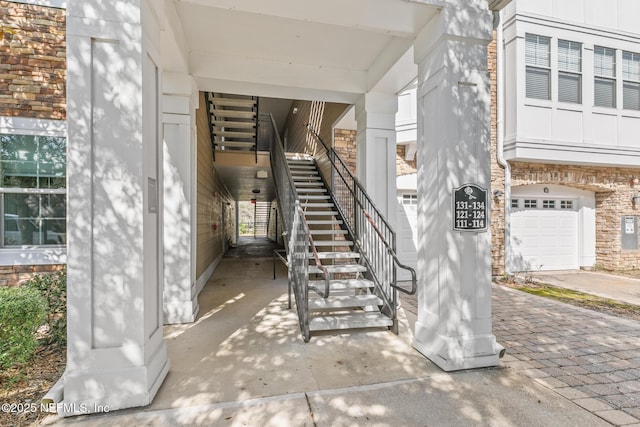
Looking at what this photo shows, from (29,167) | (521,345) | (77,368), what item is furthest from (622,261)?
(29,167)

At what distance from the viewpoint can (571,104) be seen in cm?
715

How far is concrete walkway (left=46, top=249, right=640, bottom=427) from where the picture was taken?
7.02ft

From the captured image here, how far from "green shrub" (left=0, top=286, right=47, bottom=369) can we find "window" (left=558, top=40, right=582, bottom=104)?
963 centimetres

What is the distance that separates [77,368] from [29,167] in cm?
313

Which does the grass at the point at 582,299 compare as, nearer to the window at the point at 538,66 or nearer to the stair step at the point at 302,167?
the window at the point at 538,66

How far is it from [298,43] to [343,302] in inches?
129

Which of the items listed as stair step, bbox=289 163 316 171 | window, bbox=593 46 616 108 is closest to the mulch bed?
stair step, bbox=289 163 316 171

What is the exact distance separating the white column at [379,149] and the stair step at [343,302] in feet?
4.18

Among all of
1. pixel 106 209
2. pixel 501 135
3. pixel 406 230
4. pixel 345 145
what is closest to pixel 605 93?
pixel 501 135

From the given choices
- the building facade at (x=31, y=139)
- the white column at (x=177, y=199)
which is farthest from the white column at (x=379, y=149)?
the building facade at (x=31, y=139)

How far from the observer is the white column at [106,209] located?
2.21 m

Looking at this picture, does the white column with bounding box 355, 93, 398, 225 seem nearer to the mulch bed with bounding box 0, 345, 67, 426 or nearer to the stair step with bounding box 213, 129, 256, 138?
the stair step with bounding box 213, 129, 256, 138

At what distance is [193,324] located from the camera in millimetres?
3912

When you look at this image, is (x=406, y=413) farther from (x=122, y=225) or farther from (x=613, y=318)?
(x=613, y=318)
